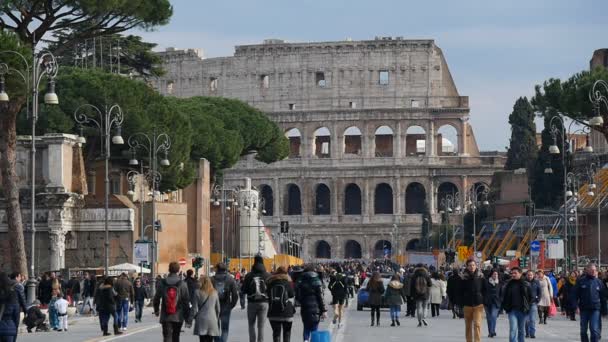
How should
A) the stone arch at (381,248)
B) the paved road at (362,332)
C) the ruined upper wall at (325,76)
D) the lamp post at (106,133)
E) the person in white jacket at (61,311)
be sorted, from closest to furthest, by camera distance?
the paved road at (362,332)
the person in white jacket at (61,311)
the lamp post at (106,133)
the ruined upper wall at (325,76)
the stone arch at (381,248)

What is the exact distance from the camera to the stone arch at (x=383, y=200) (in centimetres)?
16588

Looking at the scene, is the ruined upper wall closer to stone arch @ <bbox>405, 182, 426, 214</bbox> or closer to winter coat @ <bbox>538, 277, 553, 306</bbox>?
stone arch @ <bbox>405, 182, 426, 214</bbox>

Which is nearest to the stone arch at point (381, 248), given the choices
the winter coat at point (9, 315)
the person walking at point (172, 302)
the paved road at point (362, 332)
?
the paved road at point (362, 332)

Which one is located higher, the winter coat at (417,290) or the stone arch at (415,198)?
the stone arch at (415,198)

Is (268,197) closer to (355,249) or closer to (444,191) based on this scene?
(355,249)

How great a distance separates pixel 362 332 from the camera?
3519 centimetres

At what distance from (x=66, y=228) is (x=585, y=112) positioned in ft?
67.6

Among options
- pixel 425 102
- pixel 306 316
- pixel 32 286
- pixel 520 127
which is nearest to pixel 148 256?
pixel 32 286

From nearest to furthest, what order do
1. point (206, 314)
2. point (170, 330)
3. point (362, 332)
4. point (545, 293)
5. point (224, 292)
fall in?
point (206, 314) → point (170, 330) → point (224, 292) → point (362, 332) → point (545, 293)

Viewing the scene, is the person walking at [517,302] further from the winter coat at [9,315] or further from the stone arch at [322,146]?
the stone arch at [322,146]

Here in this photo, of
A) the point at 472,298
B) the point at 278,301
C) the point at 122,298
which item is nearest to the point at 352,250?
the point at 122,298

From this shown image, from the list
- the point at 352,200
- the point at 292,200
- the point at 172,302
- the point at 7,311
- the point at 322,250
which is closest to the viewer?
the point at 7,311

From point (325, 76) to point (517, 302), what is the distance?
133 m

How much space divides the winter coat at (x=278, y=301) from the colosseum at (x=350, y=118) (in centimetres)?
13450
